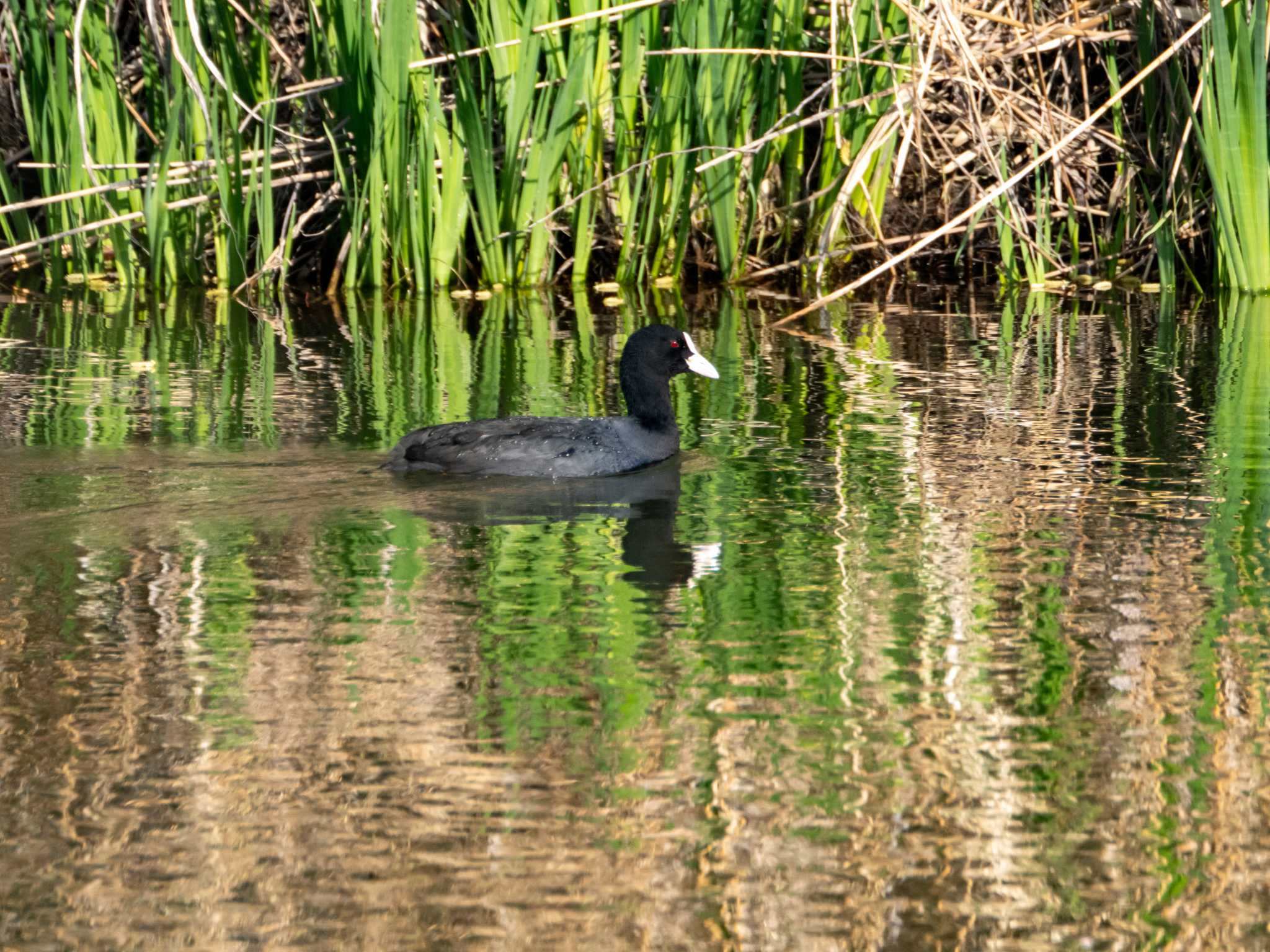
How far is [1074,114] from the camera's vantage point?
11.1 metres

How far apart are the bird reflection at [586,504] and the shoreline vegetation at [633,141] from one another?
348 centimetres

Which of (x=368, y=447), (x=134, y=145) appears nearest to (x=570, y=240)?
(x=134, y=145)

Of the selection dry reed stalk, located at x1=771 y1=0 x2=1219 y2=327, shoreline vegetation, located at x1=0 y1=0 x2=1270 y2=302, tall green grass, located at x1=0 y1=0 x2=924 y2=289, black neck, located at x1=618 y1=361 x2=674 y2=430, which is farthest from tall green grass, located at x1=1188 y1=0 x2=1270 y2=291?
black neck, located at x1=618 y1=361 x2=674 y2=430

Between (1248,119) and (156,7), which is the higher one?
(156,7)

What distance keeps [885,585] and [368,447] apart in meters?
2.48

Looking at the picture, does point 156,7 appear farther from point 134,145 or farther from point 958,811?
point 958,811

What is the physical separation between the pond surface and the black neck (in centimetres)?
18

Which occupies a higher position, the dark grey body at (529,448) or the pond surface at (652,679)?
the dark grey body at (529,448)

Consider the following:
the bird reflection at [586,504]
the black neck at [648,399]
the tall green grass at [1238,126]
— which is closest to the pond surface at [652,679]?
the bird reflection at [586,504]

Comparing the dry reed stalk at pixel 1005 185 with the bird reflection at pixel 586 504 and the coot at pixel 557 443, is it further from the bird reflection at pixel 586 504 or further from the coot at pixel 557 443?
the bird reflection at pixel 586 504

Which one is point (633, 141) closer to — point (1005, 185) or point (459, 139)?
point (459, 139)

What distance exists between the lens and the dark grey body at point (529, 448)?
6297mm

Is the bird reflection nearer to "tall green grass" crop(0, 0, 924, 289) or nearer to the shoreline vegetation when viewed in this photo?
the shoreline vegetation

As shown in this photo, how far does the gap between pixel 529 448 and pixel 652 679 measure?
7.78 ft
